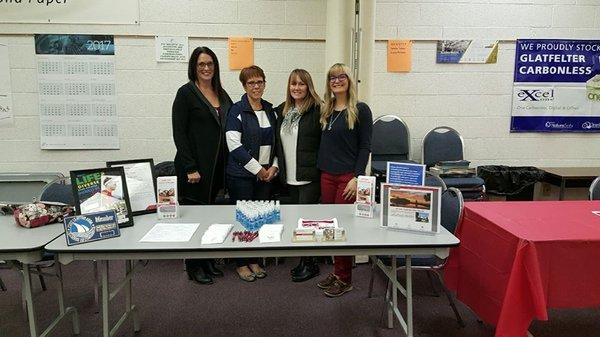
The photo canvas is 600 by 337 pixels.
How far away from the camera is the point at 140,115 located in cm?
396

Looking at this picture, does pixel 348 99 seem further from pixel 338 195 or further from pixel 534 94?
pixel 534 94

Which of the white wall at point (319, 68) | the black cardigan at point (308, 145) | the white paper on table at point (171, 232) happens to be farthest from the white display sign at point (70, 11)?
the white paper on table at point (171, 232)

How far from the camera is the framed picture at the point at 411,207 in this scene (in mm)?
A: 1953

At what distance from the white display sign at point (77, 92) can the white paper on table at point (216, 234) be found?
7.59 feet

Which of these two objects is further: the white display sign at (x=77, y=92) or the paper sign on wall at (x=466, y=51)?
the paper sign on wall at (x=466, y=51)

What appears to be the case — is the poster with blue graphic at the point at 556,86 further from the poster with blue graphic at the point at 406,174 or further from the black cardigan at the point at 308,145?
the poster with blue graphic at the point at 406,174

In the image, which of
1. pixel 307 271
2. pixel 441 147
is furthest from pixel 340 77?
pixel 441 147

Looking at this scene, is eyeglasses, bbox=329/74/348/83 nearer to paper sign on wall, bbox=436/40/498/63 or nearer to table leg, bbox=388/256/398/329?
table leg, bbox=388/256/398/329

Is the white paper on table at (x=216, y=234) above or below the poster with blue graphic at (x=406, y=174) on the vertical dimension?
below

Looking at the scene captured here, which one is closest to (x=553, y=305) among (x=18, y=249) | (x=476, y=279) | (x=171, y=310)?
(x=476, y=279)

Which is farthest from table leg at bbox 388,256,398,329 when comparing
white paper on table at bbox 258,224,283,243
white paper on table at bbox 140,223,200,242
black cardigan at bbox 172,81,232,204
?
black cardigan at bbox 172,81,232,204

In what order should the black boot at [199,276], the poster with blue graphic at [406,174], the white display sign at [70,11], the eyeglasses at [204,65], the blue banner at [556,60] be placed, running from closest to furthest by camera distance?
the poster with blue graphic at [406,174] → the eyeglasses at [204,65] → the black boot at [199,276] → the white display sign at [70,11] → the blue banner at [556,60]

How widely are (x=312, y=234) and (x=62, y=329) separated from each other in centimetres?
163

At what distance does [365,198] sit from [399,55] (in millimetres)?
2349
